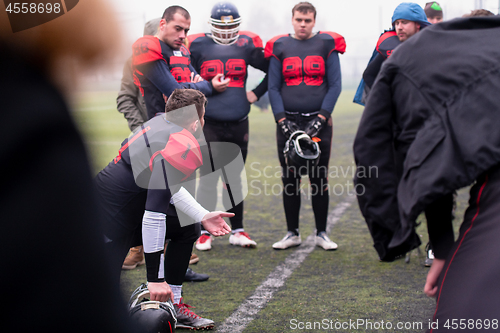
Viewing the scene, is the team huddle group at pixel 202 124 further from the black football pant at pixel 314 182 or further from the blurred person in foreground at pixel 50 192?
the blurred person in foreground at pixel 50 192

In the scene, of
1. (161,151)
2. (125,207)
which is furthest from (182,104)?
(125,207)

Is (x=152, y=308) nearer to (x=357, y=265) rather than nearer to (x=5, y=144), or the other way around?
(x=357, y=265)

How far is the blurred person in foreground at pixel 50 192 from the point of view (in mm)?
462

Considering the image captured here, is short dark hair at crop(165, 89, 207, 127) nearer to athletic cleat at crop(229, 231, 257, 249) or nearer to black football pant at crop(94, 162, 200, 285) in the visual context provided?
black football pant at crop(94, 162, 200, 285)

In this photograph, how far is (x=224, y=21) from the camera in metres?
4.25

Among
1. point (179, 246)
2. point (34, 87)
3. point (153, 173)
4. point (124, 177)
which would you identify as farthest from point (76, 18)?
point (179, 246)

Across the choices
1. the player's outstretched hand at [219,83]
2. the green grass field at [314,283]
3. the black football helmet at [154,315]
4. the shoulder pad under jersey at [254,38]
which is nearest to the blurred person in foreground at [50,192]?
the green grass field at [314,283]

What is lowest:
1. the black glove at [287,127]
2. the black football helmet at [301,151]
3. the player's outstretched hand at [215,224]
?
the black football helmet at [301,151]

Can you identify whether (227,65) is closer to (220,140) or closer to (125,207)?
(220,140)

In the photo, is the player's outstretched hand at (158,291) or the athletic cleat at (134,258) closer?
the player's outstretched hand at (158,291)

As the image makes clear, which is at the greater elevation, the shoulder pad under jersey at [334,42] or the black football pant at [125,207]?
the shoulder pad under jersey at [334,42]

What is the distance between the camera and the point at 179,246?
2896mm

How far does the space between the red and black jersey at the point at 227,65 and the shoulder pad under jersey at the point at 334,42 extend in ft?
2.04

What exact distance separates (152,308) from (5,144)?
7.09 ft
